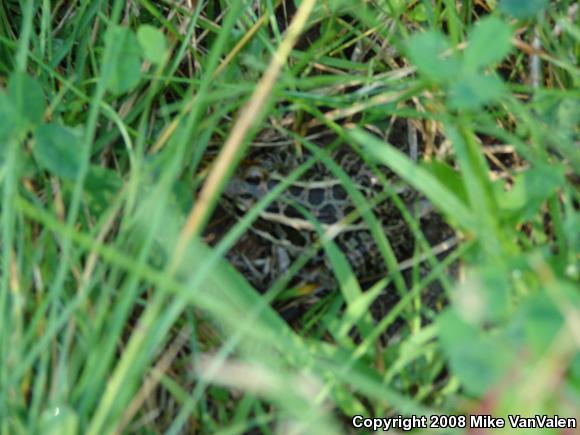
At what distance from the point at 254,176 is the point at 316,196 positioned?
16cm

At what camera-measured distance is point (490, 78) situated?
136 centimetres

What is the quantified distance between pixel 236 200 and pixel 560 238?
2.45ft

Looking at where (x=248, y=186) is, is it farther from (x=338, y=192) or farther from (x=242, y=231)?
(x=242, y=231)

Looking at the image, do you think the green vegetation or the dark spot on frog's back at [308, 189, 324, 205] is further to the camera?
the dark spot on frog's back at [308, 189, 324, 205]

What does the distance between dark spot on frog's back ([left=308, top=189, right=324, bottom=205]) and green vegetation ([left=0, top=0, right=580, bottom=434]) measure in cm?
14

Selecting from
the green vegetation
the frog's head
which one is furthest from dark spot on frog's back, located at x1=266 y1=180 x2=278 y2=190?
the green vegetation

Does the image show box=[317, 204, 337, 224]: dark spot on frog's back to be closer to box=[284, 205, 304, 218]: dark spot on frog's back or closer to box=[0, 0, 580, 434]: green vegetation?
box=[284, 205, 304, 218]: dark spot on frog's back

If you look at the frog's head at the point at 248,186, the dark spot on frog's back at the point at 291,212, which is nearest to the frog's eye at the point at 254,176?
the frog's head at the point at 248,186

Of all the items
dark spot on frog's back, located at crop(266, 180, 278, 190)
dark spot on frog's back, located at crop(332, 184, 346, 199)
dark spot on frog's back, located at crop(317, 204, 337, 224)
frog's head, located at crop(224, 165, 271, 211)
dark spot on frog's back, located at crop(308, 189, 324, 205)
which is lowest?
frog's head, located at crop(224, 165, 271, 211)

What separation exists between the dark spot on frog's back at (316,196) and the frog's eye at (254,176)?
0.13 m

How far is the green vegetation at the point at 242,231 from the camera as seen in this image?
1254 millimetres

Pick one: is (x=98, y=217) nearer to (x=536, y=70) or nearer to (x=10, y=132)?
(x=10, y=132)

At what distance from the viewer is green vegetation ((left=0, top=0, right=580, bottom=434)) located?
125cm

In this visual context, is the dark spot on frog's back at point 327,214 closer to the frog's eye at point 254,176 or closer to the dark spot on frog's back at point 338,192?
the dark spot on frog's back at point 338,192
